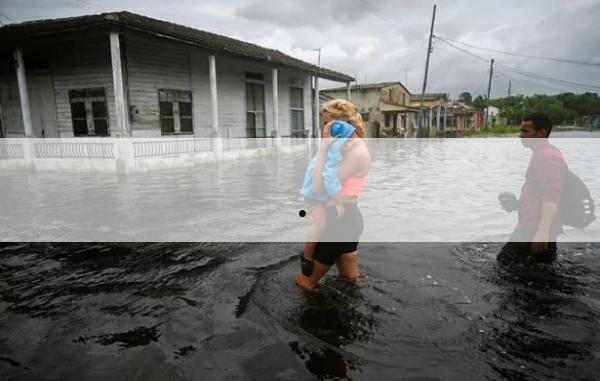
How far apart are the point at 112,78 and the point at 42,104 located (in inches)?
131

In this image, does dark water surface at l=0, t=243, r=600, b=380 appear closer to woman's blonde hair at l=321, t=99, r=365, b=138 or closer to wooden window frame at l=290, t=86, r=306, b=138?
woman's blonde hair at l=321, t=99, r=365, b=138

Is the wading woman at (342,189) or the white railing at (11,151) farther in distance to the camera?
the white railing at (11,151)

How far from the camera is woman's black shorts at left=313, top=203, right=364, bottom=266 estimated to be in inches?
120

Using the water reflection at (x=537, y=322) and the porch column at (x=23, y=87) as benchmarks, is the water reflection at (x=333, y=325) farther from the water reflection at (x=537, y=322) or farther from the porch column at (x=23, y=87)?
the porch column at (x=23, y=87)

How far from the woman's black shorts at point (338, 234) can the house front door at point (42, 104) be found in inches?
554

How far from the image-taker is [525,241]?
3559 mm

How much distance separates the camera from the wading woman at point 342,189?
2.94 meters

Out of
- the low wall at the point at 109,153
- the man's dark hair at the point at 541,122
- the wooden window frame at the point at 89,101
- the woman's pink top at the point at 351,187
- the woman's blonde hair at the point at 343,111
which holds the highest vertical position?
the wooden window frame at the point at 89,101

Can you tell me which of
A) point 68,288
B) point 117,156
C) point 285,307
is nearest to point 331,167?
point 285,307

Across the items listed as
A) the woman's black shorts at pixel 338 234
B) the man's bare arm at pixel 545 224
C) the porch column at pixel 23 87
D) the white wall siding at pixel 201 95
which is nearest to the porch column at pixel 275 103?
the white wall siding at pixel 201 95

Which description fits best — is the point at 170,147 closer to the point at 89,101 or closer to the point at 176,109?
the point at 176,109

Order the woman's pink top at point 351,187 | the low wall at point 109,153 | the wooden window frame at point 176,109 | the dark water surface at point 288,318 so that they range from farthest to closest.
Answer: the wooden window frame at point 176,109, the low wall at point 109,153, the woman's pink top at point 351,187, the dark water surface at point 288,318

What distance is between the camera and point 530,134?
3342mm

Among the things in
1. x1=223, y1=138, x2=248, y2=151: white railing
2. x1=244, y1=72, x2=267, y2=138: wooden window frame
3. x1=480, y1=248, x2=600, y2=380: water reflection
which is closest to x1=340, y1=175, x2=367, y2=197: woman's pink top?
Answer: x1=480, y1=248, x2=600, y2=380: water reflection
